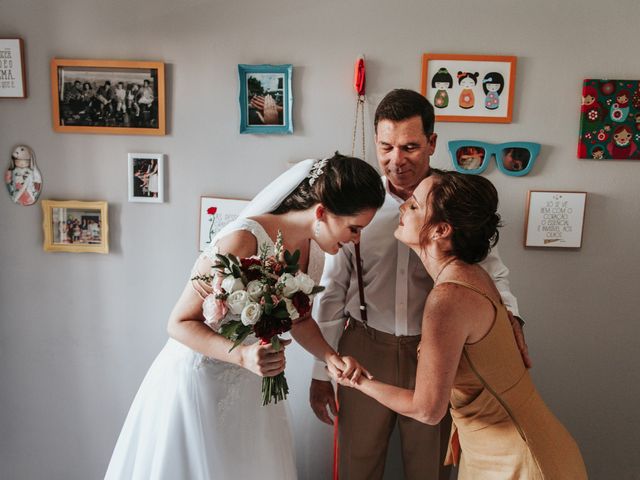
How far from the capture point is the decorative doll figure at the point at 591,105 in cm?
→ 208

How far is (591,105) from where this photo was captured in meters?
2.09

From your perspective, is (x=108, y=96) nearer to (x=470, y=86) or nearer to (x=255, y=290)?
(x=255, y=290)

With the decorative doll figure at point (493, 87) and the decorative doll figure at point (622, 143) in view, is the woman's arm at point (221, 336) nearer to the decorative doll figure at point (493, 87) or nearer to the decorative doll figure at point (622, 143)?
the decorative doll figure at point (493, 87)

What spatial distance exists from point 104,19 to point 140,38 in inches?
7.0

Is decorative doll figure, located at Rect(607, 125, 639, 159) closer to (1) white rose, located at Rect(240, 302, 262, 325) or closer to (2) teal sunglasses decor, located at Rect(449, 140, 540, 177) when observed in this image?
(2) teal sunglasses decor, located at Rect(449, 140, 540, 177)

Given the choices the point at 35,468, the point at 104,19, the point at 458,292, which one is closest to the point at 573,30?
the point at 458,292

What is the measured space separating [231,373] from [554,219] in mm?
1524

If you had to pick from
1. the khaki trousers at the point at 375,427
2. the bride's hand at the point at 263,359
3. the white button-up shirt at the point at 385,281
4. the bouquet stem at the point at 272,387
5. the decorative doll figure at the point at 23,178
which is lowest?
the khaki trousers at the point at 375,427

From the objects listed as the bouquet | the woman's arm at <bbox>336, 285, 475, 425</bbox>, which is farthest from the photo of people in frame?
the woman's arm at <bbox>336, 285, 475, 425</bbox>

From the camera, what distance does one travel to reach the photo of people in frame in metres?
2.14

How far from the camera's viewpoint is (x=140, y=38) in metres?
2.13

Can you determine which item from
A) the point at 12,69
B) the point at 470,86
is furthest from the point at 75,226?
the point at 470,86

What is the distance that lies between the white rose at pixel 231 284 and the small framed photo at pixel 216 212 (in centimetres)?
97

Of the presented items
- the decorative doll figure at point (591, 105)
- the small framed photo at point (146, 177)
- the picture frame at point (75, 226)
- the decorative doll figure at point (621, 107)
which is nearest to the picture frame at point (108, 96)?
the small framed photo at point (146, 177)
